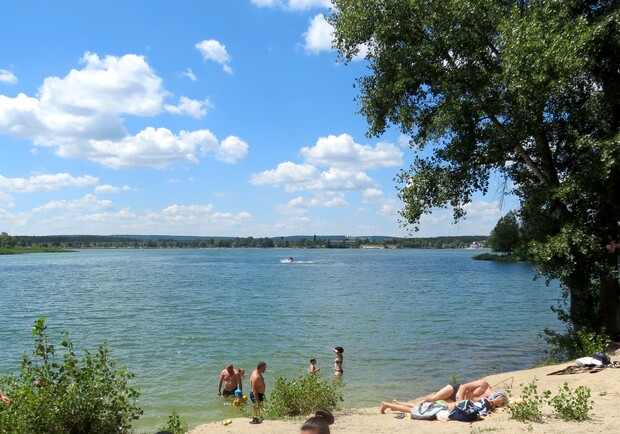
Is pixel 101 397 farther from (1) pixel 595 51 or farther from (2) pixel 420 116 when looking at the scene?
(1) pixel 595 51

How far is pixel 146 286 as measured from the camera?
56656mm

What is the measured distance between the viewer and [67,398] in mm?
7750

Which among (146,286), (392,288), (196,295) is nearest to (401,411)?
(196,295)

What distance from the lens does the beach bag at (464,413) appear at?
940 centimetres

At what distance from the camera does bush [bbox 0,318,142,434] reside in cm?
745

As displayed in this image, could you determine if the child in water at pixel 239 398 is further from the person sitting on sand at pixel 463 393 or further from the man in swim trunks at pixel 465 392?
the man in swim trunks at pixel 465 392

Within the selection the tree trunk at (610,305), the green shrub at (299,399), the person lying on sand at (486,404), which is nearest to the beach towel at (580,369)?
the person lying on sand at (486,404)

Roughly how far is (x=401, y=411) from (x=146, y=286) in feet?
164

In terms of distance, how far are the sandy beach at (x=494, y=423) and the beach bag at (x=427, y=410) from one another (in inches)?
7.9

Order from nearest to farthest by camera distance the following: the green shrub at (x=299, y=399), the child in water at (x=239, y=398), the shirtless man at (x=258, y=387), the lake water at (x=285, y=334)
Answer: the green shrub at (x=299, y=399), the shirtless man at (x=258, y=387), the child in water at (x=239, y=398), the lake water at (x=285, y=334)

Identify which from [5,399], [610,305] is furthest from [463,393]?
[5,399]

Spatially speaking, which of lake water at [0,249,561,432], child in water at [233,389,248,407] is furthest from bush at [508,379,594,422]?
child in water at [233,389,248,407]

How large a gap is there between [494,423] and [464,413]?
92 centimetres

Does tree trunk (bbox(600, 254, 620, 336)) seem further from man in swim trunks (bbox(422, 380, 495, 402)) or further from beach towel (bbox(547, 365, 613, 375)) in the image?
man in swim trunks (bbox(422, 380, 495, 402))
